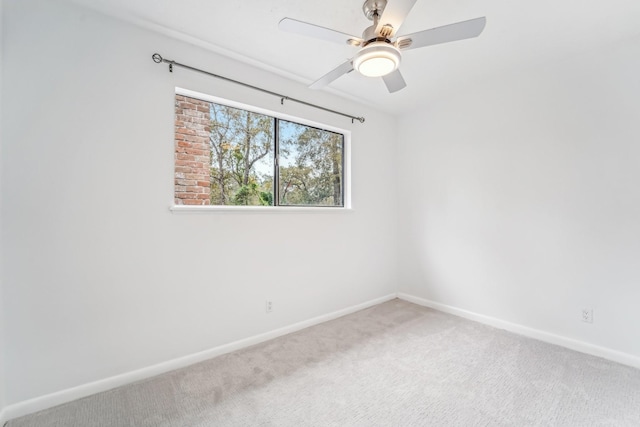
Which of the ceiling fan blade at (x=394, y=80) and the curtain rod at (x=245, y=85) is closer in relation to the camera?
the ceiling fan blade at (x=394, y=80)

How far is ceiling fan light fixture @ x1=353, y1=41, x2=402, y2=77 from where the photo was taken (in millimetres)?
1524

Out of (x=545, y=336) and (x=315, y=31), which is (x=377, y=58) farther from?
(x=545, y=336)

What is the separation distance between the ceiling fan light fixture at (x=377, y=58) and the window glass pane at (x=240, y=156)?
1.35 m

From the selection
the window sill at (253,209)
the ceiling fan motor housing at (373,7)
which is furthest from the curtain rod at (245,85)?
the ceiling fan motor housing at (373,7)

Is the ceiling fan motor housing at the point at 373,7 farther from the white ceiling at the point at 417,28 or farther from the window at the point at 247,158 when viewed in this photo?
the window at the point at 247,158

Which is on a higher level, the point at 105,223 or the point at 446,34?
the point at 446,34

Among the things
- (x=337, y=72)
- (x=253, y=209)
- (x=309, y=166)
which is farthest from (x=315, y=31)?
(x=309, y=166)

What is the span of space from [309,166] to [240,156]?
0.80m

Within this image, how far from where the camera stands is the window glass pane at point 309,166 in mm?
2941

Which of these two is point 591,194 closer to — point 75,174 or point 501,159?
point 501,159

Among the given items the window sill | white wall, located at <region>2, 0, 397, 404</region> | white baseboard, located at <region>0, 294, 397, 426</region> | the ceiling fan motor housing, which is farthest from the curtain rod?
white baseboard, located at <region>0, 294, 397, 426</region>

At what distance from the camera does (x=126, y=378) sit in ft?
6.50

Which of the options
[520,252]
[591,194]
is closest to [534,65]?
[591,194]

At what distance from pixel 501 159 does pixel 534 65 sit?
86 centimetres
